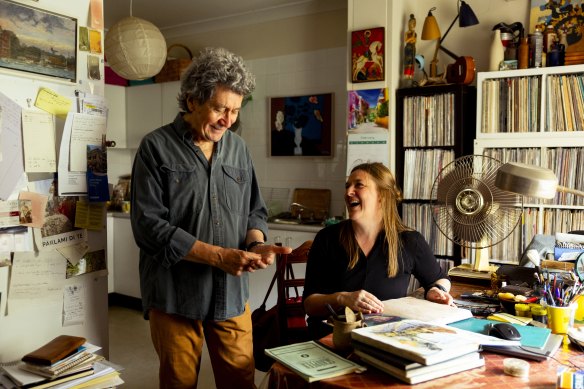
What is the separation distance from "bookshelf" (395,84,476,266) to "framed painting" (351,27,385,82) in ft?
0.70

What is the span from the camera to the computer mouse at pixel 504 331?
53.7 inches

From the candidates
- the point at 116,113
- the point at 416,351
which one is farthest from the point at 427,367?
the point at 116,113

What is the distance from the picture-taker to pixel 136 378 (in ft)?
10.8

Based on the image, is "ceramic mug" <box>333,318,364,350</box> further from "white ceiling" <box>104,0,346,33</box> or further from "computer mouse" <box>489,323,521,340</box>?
"white ceiling" <box>104,0,346,33</box>

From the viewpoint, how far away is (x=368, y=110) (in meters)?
3.60

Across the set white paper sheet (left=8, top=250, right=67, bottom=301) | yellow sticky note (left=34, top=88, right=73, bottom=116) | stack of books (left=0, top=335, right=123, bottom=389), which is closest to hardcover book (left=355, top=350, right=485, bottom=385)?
stack of books (left=0, top=335, right=123, bottom=389)

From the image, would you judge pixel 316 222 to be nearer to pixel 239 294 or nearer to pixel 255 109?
pixel 255 109

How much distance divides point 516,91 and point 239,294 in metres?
2.29

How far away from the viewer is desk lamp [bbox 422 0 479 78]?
344 centimetres

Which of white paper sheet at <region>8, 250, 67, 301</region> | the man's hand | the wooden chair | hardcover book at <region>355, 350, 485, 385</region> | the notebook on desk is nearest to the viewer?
hardcover book at <region>355, 350, 485, 385</region>

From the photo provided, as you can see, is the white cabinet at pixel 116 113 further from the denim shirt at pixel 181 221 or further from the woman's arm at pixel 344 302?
the woman's arm at pixel 344 302

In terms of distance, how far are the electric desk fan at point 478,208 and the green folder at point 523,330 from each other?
68 cm

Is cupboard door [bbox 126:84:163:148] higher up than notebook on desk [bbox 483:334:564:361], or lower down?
higher up

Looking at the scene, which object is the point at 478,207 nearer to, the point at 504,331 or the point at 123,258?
the point at 504,331
